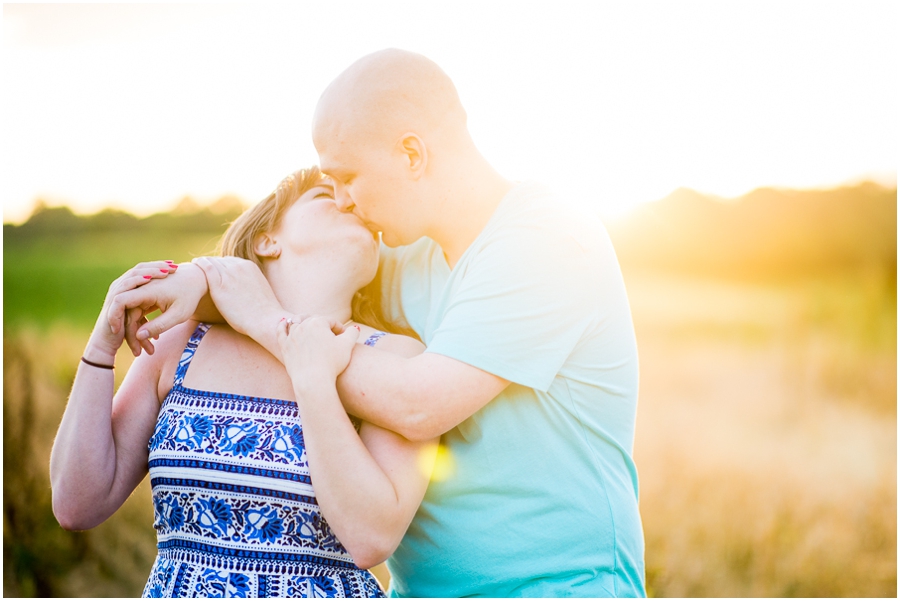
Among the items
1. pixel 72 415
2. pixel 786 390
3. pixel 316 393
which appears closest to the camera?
pixel 316 393

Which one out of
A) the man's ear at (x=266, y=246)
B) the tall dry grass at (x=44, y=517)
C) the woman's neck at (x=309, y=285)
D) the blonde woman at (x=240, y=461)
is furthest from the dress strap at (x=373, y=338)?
the tall dry grass at (x=44, y=517)

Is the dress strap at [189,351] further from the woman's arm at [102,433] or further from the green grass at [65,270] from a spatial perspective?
the green grass at [65,270]

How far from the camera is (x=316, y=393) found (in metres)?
1.56

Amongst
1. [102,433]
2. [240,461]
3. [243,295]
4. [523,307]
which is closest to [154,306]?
[243,295]

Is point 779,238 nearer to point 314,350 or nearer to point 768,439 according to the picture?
point 768,439

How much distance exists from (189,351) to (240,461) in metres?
0.37

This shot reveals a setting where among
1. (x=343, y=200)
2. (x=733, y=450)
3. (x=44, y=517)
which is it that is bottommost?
(x=44, y=517)

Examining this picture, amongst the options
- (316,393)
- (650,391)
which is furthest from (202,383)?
(650,391)

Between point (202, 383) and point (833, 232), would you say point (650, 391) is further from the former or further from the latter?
point (202, 383)

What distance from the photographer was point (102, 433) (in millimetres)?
1710

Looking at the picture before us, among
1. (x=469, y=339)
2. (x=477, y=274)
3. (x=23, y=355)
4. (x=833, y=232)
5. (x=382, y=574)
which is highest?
(x=477, y=274)

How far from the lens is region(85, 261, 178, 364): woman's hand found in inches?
67.1

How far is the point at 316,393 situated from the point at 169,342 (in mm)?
575

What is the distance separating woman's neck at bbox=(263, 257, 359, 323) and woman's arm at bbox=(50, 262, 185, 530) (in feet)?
1.04
